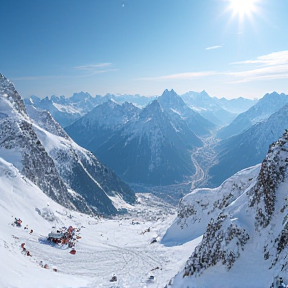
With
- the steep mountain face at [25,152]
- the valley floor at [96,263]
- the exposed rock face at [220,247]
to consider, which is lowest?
the valley floor at [96,263]

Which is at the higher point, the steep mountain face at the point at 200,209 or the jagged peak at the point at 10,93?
the jagged peak at the point at 10,93

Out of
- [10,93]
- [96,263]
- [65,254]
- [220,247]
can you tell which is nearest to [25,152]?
[10,93]

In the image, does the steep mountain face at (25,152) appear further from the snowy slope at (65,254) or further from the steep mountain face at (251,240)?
the steep mountain face at (251,240)

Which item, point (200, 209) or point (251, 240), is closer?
point (251, 240)

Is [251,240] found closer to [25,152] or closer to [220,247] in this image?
[220,247]

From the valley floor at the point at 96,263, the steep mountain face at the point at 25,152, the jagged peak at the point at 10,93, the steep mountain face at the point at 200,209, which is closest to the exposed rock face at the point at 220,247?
the valley floor at the point at 96,263

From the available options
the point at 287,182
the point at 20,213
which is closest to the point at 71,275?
the point at 20,213

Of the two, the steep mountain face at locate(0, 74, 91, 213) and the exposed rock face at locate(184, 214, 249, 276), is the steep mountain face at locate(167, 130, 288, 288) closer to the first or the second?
the exposed rock face at locate(184, 214, 249, 276)

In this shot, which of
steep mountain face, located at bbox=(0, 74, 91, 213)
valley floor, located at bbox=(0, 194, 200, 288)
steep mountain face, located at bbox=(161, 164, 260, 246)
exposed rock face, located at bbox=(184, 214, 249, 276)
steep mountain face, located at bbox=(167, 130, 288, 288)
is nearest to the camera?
steep mountain face, located at bbox=(167, 130, 288, 288)

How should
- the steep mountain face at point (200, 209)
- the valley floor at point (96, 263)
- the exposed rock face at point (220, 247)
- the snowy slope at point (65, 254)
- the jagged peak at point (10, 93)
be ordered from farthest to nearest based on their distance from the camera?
the jagged peak at point (10, 93)
the steep mountain face at point (200, 209)
the valley floor at point (96, 263)
the snowy slope at point (65, 254)
the exposed rock face at point (220, 247)

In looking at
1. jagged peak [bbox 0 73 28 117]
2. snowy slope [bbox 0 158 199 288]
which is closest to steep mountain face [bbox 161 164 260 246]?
snowy slope [bbox 0 158 199 288]
